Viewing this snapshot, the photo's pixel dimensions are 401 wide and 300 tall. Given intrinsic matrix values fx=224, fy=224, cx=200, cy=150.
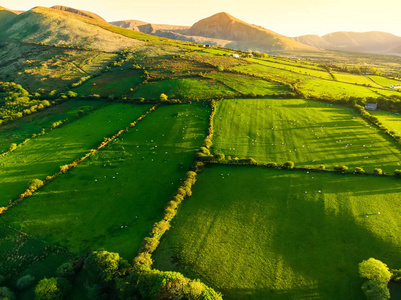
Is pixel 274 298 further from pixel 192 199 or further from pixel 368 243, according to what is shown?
pixel 192 199

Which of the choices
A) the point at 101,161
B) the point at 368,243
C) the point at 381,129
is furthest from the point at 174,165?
the point at 381,129

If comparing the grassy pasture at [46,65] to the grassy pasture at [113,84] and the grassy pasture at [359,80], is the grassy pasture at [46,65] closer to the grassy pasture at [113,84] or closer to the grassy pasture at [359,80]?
Answer: the grassy pasture at [113,84]

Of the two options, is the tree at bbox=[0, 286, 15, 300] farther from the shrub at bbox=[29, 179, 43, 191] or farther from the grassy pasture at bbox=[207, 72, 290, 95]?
the grassy pasture at bbox=[207, 72, 290, 95]

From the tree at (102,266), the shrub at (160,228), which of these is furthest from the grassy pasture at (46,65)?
the tree at (102,266)

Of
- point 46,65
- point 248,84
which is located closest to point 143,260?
point 248,84

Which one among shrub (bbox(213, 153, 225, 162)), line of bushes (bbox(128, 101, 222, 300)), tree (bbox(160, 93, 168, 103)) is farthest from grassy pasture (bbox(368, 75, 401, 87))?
line of bushes (bbox(128, 101, 222, 300))
